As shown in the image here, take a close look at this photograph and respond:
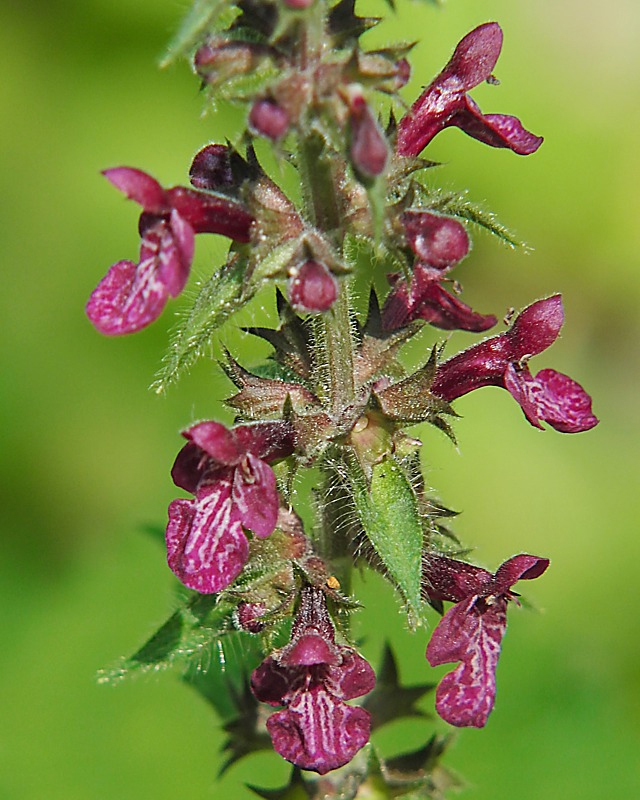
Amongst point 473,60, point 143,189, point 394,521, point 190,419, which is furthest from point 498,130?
point 190,419

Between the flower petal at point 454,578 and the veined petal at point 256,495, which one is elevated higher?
the veined petal at point 256,495

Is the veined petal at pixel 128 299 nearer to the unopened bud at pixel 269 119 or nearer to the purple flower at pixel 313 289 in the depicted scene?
the purple flower at pixel 313 289

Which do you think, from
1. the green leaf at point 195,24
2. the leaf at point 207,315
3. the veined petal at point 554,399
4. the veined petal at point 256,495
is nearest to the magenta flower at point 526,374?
the veined petal at point 554,399

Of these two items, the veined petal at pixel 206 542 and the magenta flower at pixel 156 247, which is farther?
the veined petal at pixel 206 542

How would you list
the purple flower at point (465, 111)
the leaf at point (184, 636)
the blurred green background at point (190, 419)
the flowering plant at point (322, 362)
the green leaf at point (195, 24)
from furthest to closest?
the blurred green background at point (190, 419) → the leaf at point (184, 636) → the purple flower at point (465, 111) → the flowering plant at point (322, 362) → the green leaf at point (195, 24)

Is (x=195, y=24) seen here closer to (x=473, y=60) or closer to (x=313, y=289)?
(x=313, y=289)

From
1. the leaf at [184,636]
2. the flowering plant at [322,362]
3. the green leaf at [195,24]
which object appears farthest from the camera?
the leaf at [184,636]

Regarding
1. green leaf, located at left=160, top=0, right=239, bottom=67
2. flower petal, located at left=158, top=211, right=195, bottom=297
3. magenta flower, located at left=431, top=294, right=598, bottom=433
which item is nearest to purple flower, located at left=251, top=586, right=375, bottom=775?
magenta flower, located at left=431, top=294, right=598, bottom=433

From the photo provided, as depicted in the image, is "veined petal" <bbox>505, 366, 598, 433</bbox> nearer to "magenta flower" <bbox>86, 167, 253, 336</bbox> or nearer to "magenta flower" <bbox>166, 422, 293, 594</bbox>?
"magenta flower" <bbox>166, 422, 293, 594</bbox>
